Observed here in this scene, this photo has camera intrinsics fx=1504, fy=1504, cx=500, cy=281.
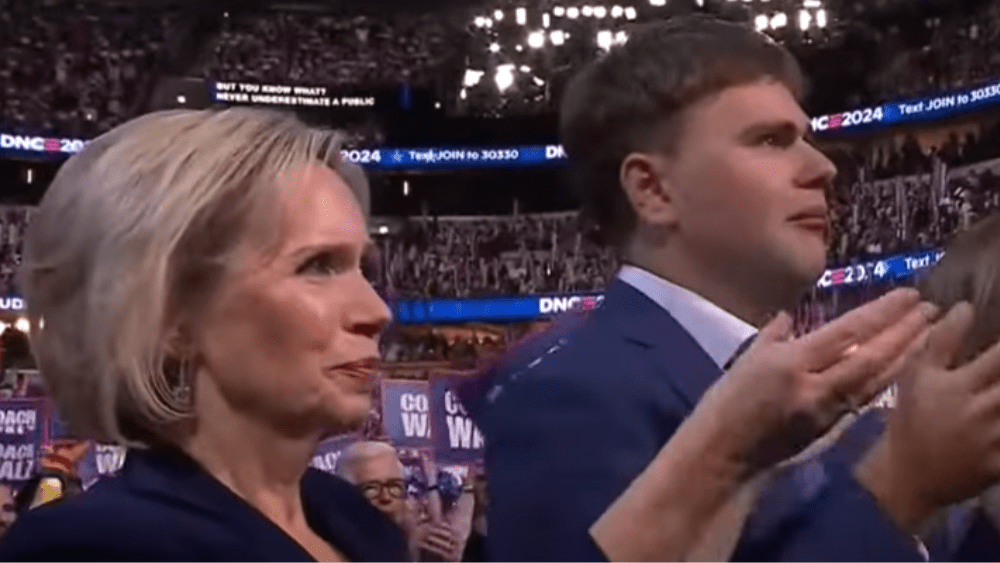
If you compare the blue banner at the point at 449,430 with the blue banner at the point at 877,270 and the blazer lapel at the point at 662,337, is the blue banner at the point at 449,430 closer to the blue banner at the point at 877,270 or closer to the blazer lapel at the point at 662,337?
the blazer lapel at the point at 662,337

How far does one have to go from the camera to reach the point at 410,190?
30.9 meters

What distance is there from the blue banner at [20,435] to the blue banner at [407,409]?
59.8 inches

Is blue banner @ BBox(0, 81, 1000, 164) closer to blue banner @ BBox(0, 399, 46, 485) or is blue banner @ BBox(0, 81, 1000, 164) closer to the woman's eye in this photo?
blue banner @ BBox(0, 399, 46, 485)

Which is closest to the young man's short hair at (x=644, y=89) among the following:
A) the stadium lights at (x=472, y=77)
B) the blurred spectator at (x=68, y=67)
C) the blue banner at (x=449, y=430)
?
the blue banner at (x=449, y=430)

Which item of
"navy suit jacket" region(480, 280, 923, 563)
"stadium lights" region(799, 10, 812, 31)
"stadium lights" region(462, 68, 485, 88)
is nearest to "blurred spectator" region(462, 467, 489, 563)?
"navy suit jacket" region(480, 280, 923, 563)

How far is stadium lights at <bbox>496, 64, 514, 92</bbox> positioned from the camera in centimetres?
3097

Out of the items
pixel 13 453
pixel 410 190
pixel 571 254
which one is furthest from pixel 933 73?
pixel 13 453

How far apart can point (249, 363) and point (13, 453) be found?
569 cm

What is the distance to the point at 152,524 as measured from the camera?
51.1 inches

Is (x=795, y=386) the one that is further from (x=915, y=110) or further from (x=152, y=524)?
(x=915, y=110)

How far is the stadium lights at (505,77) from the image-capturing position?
3097 cm

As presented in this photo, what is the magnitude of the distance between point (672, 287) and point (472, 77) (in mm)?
30100

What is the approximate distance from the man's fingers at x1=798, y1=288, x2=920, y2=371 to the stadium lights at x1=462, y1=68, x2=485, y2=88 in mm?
30556

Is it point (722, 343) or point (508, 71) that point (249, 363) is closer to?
point (722, 343)
